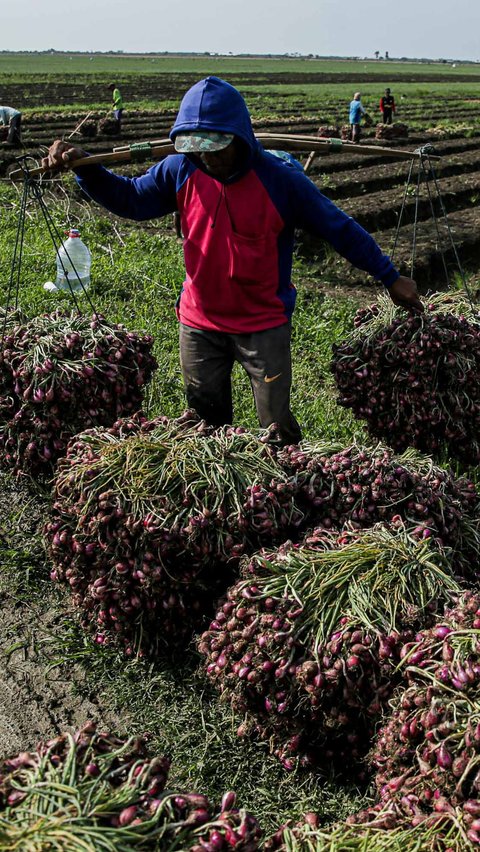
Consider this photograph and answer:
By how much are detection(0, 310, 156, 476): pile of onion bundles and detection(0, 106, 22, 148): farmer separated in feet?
46.7

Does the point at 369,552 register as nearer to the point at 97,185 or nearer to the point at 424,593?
the point at 424,593

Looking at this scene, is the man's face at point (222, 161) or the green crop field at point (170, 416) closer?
the green crop field at point (170, 416)

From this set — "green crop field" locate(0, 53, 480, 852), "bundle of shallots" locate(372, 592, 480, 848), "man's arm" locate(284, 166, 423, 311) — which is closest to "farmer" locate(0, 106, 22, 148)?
"green crop field" locate(0, 53, 480, 852)

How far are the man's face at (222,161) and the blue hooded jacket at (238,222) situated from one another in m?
0.03

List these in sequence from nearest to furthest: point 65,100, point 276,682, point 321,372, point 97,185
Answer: point 276,682 < point 97,185 < point 321,372 < point 65,100

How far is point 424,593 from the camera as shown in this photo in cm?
217

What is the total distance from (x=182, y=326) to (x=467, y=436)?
4.70ft

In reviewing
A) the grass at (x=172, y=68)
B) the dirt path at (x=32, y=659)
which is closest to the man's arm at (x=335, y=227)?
the dirt path at (x=32, y=659)

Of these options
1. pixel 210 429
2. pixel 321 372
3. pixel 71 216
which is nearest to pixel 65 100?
pixel 71 216

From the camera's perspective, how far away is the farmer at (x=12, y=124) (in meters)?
16.5

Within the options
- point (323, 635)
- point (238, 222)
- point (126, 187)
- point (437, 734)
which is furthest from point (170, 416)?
point (437, 734)

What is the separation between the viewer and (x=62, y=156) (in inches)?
125

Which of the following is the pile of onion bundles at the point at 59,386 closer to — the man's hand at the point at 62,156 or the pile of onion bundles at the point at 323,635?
the man's hand at the point at 62,156

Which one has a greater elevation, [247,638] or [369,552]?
[369,552]
